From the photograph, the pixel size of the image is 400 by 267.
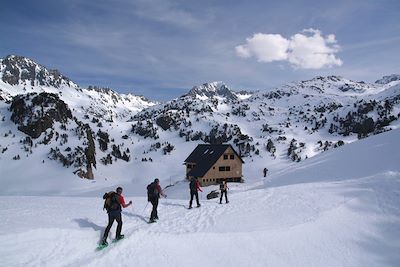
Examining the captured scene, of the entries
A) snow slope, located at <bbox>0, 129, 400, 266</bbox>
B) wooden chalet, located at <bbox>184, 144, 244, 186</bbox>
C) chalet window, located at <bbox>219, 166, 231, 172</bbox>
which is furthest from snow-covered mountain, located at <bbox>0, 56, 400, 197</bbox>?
snow slope, located at <bbox>0, 129, 400, 266</bbox>

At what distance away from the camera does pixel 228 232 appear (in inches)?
652

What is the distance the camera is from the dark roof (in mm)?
65750

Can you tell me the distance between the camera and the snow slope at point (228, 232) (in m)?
13.8

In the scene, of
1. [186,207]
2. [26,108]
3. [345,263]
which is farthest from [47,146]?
[345,263]

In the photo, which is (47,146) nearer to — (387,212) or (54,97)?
(54,97)

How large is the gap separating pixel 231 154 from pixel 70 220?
52.3m

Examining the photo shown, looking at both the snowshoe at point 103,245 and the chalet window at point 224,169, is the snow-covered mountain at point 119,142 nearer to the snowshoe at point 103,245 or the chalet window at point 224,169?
the chalet window at point 224,169

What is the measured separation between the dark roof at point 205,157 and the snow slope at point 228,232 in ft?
136

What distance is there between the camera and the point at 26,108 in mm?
90000

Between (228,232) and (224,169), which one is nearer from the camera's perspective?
(228,232)

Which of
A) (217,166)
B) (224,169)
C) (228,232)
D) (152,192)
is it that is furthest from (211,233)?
(224,169)

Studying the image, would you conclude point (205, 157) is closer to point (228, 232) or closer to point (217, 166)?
point (217, 166)

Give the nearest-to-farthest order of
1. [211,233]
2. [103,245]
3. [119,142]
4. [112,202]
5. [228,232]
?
[103,245], [112,202], [211,233], [228,232], [119,142]

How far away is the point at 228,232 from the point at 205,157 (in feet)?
175
